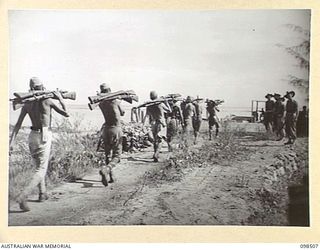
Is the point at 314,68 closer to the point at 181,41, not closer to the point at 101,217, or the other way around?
the point at 181,41

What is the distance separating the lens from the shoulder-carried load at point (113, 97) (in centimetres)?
129

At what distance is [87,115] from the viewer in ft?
4.24

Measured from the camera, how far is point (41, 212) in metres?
1.29

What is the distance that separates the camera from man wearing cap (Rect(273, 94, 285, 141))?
129 cm

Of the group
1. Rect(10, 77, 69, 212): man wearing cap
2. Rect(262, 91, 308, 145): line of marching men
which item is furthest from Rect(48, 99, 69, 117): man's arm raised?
Rect(262, 91, 308, 145): line of marching men

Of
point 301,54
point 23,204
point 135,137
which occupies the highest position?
point 301,54

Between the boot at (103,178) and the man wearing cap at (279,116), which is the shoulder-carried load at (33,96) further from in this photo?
the man wearing cap at (279,116)

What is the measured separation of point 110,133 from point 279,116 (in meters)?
0.38

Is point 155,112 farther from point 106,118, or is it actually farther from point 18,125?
point 18,125

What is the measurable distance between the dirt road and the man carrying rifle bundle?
18 mm

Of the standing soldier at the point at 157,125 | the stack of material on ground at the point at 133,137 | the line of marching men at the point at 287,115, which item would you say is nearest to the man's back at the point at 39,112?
the stack of material on ground at the point at 133,137

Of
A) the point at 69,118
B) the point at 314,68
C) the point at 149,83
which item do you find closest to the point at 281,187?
the point at 314,68

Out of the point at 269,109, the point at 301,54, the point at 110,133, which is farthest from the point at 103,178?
the point at 301,54

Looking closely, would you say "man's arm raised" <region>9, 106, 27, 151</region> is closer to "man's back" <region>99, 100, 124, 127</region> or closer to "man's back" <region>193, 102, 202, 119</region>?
"man's back" <region>99, 100, 124, 127</region>
